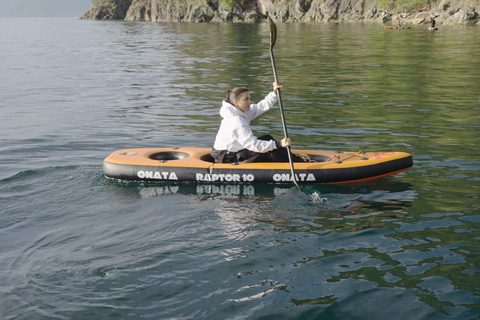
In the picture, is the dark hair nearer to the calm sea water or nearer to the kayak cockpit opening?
the kayak cockpit opening

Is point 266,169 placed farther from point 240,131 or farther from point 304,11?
point 304,11

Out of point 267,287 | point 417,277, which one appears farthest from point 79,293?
point 417,277

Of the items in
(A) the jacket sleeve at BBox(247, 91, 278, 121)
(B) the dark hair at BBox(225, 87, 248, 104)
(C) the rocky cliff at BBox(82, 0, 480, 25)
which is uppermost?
(C) the rocky cliff at BBox(82, 0, 480, 25)

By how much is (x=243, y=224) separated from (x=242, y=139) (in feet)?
6.90

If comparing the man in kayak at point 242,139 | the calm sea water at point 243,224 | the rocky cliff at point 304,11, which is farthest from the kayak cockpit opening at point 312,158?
the rocky cliff at point 304,11

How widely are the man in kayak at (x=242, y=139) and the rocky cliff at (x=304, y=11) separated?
42635 mm

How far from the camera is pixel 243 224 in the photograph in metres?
7.30

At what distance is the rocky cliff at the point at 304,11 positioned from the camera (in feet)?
185

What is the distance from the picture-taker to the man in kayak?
8.92 m

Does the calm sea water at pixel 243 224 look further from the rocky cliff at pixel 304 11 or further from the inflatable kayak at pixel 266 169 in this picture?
the rocky cliff at pixel 304 11

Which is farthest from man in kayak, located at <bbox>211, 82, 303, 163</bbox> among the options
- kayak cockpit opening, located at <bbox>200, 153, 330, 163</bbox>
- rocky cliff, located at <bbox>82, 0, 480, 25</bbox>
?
rocky cliff, located at <bbox>82, 0, 480, 25</bbox>

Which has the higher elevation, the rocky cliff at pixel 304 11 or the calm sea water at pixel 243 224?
the rocky cliff at pixel 304 11

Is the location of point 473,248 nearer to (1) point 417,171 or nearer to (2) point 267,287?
(2) point 267,287

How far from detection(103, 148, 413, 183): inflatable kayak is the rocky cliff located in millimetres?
42703
